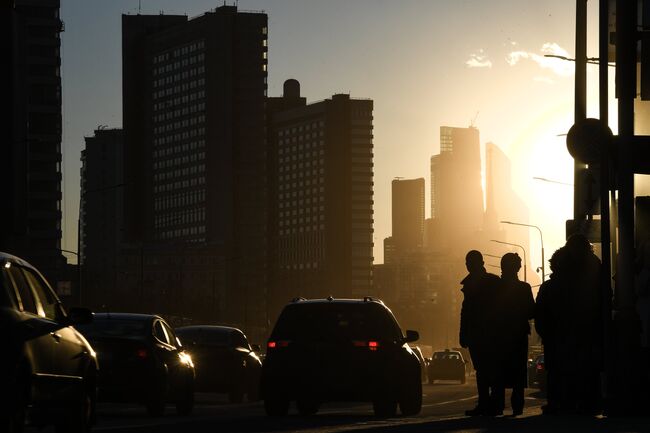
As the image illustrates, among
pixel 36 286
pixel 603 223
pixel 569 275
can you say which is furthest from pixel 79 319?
pixel 603 223

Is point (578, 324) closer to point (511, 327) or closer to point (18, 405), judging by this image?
point (511, 327)

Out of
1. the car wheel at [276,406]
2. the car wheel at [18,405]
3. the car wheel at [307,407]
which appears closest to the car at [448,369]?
the car wheel at [307,407]

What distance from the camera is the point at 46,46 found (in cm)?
17000

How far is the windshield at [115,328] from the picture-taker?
72.2 feet

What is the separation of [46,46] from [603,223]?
155236 mm

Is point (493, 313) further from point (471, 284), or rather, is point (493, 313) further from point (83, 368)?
point (83, 368)

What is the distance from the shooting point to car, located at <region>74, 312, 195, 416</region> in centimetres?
2181

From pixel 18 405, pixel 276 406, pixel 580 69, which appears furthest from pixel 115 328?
pixel 580 69

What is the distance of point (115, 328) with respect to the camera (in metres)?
22.4

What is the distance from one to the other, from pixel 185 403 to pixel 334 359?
13.5 feet

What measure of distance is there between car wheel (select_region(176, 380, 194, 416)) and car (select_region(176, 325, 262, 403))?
25.4 feet

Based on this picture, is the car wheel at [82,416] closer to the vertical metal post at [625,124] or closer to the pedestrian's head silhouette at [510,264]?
the pedestrian's head silhouette at [510,264]

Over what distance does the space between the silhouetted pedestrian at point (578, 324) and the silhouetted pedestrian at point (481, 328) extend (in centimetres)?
108

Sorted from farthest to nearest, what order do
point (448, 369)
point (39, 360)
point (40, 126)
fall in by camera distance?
point (40, 126) < point (448, 369) < point (39, 360)
